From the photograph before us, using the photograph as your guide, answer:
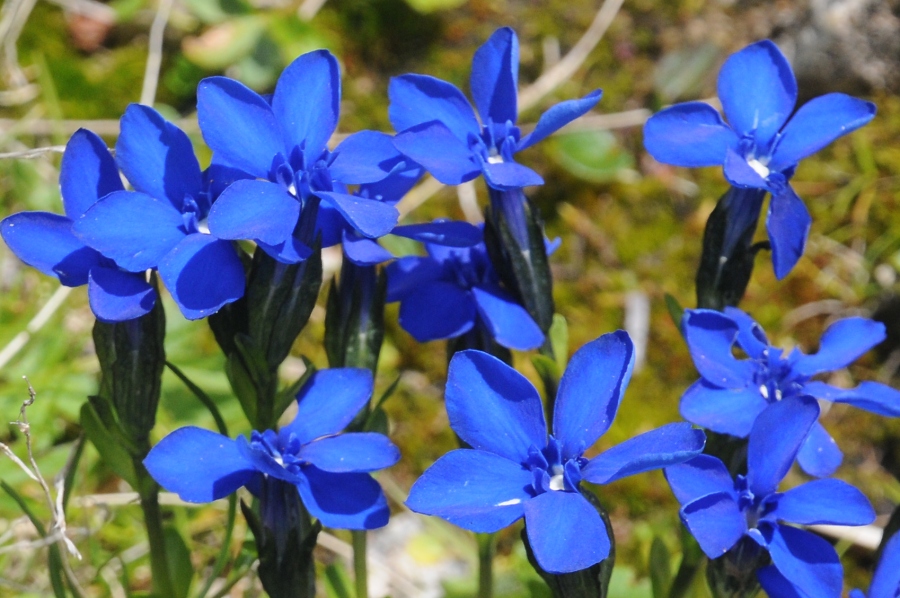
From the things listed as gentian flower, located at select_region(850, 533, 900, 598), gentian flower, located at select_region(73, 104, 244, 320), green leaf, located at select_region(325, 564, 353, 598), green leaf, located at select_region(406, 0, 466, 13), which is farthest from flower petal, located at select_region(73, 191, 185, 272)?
green leaf, located at select_region(406, 0, 466, 13)

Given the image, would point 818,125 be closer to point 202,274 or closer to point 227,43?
point 202,274

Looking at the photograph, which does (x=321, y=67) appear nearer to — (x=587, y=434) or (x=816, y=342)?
(x=587, y=434)

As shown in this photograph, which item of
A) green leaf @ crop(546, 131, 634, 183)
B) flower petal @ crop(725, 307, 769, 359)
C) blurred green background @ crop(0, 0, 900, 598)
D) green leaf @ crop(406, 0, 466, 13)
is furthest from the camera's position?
green leaf @ crop(406, 0, 466, 13)

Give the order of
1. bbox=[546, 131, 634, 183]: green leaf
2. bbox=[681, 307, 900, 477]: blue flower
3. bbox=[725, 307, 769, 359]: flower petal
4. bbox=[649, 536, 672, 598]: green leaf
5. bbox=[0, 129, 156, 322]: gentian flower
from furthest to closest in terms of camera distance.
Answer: bbox=[546, 131, 634, 183]: green leaf → bbox=[649, 536, 672, 598]: green leaf → bbox=[725, 307, 769, 359]: flower petal → bbox=[681, 307, 900, 477]: blue flower → bbox=[0, 129, 156, 322]: gentian flower

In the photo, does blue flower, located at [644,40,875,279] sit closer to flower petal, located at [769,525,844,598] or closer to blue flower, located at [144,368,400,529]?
flower petal, located at [769,525,844,598]

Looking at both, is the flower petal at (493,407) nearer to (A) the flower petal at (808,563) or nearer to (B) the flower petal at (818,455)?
(A) the flower petal at (808,563)

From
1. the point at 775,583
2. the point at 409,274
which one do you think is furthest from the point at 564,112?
the point at 775,583
